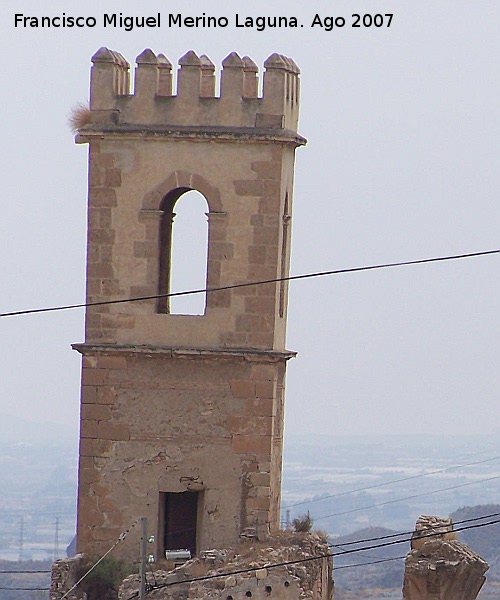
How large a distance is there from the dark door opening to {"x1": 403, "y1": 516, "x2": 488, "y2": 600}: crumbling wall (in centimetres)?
301

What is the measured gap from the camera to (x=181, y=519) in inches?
1297

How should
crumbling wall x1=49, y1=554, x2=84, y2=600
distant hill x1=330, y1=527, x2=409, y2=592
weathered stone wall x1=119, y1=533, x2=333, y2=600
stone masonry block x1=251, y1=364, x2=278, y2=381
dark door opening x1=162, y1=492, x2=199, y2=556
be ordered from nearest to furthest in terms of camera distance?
weathered stone wall x1=119, y1=533, x2=333, y2=600 → crumbling wall x1=49, y1=554, x2=84, y2=600 → stone masonry block x1=251, y1=364, x2=278, y2=381 → dark door opening x1=162, y1=492, x2=199, y2=556 → distant hill x1=330, y1=527, x2=409, y2=592

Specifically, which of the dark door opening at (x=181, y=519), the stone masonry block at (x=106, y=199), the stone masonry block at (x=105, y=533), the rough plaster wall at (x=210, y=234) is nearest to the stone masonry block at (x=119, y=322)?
the rough plaster wall at (x=210, y=234)

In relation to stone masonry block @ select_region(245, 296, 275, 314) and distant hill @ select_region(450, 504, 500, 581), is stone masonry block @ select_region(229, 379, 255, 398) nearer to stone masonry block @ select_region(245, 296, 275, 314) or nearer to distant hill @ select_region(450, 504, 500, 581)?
stone masonry block @ select_region(245, 296, 275, 314)

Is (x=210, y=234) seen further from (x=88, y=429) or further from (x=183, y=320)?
(x=88, y=429)

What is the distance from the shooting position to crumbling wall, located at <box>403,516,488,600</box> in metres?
32.2

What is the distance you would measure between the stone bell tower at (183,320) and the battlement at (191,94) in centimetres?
1

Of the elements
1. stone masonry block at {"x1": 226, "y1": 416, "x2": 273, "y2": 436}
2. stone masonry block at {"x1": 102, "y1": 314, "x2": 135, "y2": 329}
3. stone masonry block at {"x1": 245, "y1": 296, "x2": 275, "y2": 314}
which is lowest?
stone masonry block at {"x1": 226, "y1": 416, "x2": 273, "y2": 436}

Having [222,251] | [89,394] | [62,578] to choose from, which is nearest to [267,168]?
[222,251]

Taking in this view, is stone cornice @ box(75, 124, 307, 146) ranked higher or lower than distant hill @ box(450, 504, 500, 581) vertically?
higher

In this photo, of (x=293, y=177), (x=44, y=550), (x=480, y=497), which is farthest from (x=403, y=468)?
(x=293, y=177)

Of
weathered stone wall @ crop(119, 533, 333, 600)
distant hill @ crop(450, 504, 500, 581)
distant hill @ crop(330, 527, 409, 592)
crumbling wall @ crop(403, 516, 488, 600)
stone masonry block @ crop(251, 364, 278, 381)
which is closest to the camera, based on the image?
weathered stone wall @ crop(119, 533, 333, 600)

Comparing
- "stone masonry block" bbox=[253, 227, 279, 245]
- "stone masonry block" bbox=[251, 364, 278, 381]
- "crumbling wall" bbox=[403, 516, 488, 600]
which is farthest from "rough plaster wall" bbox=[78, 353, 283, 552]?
"crumbling wall" bbox=[403, 516, 488, 600]

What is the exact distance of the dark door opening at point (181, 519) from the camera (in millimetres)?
32812
